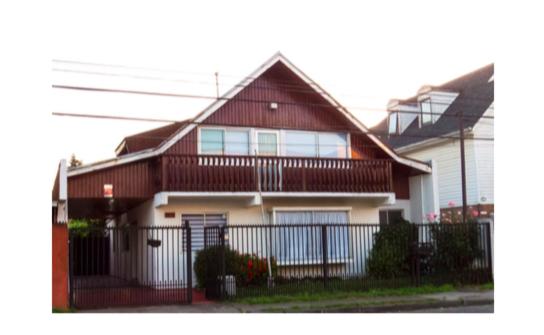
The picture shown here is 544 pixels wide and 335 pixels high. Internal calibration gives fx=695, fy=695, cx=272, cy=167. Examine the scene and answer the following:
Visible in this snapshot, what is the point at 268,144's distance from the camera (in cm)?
2216

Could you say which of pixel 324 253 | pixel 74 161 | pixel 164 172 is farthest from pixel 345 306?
pixel 74 161

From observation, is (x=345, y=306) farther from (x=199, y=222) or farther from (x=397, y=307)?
(x=199, y=222)

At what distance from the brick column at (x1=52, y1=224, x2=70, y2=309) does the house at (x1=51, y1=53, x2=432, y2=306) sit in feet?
13.2

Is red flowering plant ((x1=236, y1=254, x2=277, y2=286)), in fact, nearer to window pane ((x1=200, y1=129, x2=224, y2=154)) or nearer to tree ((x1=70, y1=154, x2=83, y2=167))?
window pane ((x1=200, y1=129, x2=224, y2=154))

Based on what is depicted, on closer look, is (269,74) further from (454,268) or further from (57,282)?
(57,282)

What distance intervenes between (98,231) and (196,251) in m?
4.24

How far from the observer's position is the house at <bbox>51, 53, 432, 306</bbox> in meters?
19.8

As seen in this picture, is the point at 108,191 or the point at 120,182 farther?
the point at 120,182

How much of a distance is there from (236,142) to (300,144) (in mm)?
2191

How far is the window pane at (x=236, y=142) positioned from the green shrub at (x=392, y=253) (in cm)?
524

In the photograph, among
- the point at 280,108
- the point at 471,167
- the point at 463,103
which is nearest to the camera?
the point at 280,108

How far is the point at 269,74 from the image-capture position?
73.0 feet

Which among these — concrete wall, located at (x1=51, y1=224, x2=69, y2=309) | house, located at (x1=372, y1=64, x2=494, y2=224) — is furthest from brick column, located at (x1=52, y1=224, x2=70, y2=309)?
house, located at (x1=372, y1=64, x2=494, y2=224)

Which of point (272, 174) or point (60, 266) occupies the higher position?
point (272, 174)
